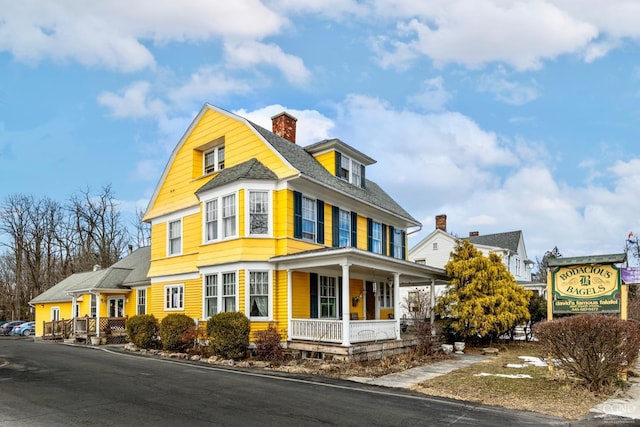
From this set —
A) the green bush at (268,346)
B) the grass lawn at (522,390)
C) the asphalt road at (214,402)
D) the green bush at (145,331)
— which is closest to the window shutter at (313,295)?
the green bush at (268,346)

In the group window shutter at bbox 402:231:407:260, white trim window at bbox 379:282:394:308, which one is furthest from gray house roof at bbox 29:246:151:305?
window shutter at bbox 402:231:407:260

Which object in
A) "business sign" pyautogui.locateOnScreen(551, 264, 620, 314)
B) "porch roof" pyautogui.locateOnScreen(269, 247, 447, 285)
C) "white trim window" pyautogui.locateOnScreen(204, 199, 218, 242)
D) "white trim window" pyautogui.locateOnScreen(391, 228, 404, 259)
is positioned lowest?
"business sign" pyautogui.locateOnScreen(551, 264, 620, 314)

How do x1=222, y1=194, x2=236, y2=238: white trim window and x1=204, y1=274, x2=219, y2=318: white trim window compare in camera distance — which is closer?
x1=222, y1=194, x2=236, y2=238: white trim window

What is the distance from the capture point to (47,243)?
52031 mm

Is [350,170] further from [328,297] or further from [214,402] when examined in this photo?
[214,402]

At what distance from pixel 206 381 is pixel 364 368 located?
15.7 ft

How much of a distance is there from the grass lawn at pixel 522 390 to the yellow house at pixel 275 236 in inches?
141

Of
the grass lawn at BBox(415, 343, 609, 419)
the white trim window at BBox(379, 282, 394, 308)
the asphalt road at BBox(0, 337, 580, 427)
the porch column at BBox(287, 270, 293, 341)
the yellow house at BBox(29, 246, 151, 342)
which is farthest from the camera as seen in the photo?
the yellow house at BBox(29, 246, 151, 342)

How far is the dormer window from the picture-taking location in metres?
21.8

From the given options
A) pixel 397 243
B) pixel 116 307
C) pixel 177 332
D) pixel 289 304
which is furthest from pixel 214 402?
pixel 116 307

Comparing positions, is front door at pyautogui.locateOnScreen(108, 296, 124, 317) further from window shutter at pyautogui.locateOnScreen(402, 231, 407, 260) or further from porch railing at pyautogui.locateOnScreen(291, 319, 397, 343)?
window shutter at pyautogui.locateOnScreen(402, 231, 407, 260)

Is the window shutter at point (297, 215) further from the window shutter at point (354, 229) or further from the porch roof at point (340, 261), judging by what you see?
the window shutter at point (354, 229)

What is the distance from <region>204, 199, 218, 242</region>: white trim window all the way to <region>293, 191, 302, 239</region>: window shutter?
3.14 metres

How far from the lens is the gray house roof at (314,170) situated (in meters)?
18.5
